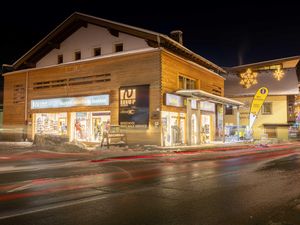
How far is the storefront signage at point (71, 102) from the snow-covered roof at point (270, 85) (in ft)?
92.2

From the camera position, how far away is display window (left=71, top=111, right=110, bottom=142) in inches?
999

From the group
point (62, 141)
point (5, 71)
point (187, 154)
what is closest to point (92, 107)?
point (62, 141)

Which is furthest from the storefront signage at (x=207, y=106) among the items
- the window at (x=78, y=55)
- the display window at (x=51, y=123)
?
the display window at (x=51, y=123)

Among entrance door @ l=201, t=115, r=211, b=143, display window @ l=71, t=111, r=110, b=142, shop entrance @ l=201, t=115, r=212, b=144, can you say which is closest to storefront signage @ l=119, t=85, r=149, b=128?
display window @ l=71, t=111, r=110, b=142

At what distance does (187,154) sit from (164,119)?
14.4 feet

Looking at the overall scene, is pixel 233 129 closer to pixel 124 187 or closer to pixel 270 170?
pixel 270 170

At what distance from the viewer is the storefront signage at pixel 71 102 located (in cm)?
2509

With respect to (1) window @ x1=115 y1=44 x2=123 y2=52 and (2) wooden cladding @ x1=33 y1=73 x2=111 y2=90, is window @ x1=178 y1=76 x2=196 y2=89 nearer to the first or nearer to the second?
(1) window @ x1=115 y1=44 x2=123 y2=52

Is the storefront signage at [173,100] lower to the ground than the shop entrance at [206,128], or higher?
higher

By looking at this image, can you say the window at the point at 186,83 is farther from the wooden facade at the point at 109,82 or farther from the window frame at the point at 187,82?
the wooden facade at the point at 109,82

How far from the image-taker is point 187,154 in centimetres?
1944

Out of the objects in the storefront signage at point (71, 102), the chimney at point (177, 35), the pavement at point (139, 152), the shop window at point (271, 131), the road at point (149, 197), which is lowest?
the road at point (149, 197)

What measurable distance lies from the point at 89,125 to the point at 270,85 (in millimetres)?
31523

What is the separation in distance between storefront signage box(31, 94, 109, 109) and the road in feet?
46.5
